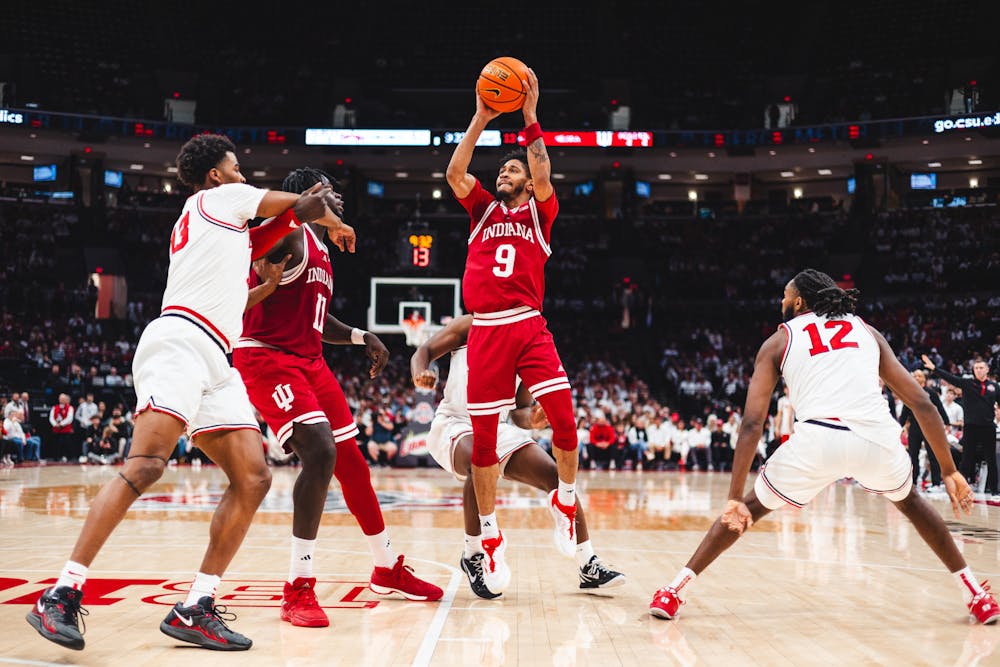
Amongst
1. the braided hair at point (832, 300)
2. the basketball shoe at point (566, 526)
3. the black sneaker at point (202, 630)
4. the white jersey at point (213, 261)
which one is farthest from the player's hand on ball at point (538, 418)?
the black sneaker at point (202, 630)

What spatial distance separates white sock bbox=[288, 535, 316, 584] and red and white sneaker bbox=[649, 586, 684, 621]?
5.29 ft

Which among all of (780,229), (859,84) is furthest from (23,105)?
(859,84)

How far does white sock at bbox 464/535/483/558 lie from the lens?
5297 millimetres

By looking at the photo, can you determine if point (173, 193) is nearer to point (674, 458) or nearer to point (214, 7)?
point (214, 7)

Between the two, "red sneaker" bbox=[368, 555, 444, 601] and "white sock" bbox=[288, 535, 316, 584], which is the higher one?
"white sock" bbox=[288, 535, 316, 584]

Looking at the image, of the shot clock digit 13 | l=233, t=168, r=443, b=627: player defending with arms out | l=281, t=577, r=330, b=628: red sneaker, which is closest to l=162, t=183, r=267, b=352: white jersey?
l=233, t=168, r=443, b=627: player defending with arms out

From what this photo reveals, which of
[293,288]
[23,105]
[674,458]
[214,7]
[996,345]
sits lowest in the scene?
[674,458]

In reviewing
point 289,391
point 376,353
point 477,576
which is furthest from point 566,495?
point 289,391

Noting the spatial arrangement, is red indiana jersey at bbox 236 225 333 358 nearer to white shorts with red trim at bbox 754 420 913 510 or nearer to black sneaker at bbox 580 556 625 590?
black sneaker at bbox 580 556 625 590

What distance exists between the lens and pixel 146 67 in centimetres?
3262

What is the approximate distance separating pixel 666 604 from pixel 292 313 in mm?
2308

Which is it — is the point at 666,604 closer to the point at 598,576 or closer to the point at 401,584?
the point at 598,576

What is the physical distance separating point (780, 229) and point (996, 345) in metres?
9.88

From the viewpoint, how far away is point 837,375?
176 inches
